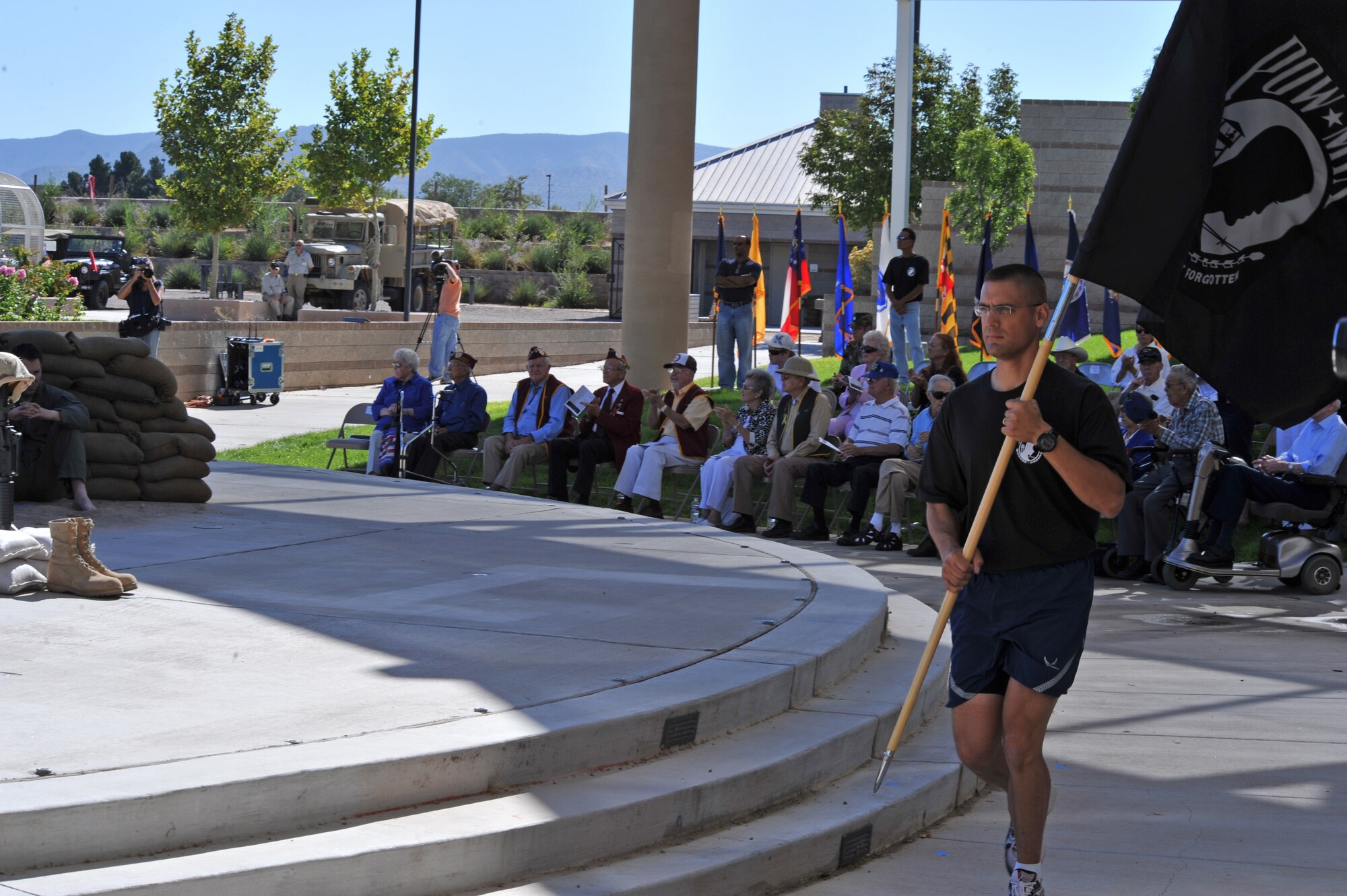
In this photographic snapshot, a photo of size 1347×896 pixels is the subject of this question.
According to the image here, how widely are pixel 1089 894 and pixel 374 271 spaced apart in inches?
1464

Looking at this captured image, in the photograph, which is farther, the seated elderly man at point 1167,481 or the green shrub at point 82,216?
the green shrub at point 82,216

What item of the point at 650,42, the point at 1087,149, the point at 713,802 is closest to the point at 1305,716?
→ the point at 713,802

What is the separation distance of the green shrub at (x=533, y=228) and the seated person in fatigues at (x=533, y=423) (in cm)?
4373

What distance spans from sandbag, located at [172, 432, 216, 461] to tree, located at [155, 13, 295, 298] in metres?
32.7

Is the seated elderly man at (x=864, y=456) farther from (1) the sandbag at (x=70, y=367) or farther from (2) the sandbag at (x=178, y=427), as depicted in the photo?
(1) the sandbag at (x=70, y=367)

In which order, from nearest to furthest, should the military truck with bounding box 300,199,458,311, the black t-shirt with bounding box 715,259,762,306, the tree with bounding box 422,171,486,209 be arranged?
1. the black t-shirt with bounding box 715,259,762,306
2. the military truck with bounding box 300,199,458,311
3. the tree with bounding box 422,171,486,209

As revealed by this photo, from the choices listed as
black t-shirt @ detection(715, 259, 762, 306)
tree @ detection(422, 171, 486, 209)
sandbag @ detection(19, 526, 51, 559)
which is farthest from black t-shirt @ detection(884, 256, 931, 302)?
tree @ detection(422, 171, 486, 209)

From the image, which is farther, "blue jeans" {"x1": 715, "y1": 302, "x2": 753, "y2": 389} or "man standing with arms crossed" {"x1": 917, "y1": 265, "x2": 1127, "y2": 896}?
"blue jeans" {"x1": 715, "y1": 302, "x2": 753, "y2": 389}

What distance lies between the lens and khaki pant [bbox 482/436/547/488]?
14.2 metres

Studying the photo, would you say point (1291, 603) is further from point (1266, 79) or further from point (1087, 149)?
point (1087, 149)

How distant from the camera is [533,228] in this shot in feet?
191

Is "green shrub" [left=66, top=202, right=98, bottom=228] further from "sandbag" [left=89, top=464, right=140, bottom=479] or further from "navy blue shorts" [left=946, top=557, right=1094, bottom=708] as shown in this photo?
"navy blue shorts" [left=946, top=557, right=1094, bottom=708]

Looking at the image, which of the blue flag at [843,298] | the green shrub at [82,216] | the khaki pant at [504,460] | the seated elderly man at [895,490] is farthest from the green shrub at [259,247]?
the seated elderly man at [895,490]

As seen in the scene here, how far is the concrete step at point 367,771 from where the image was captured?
399 cm
